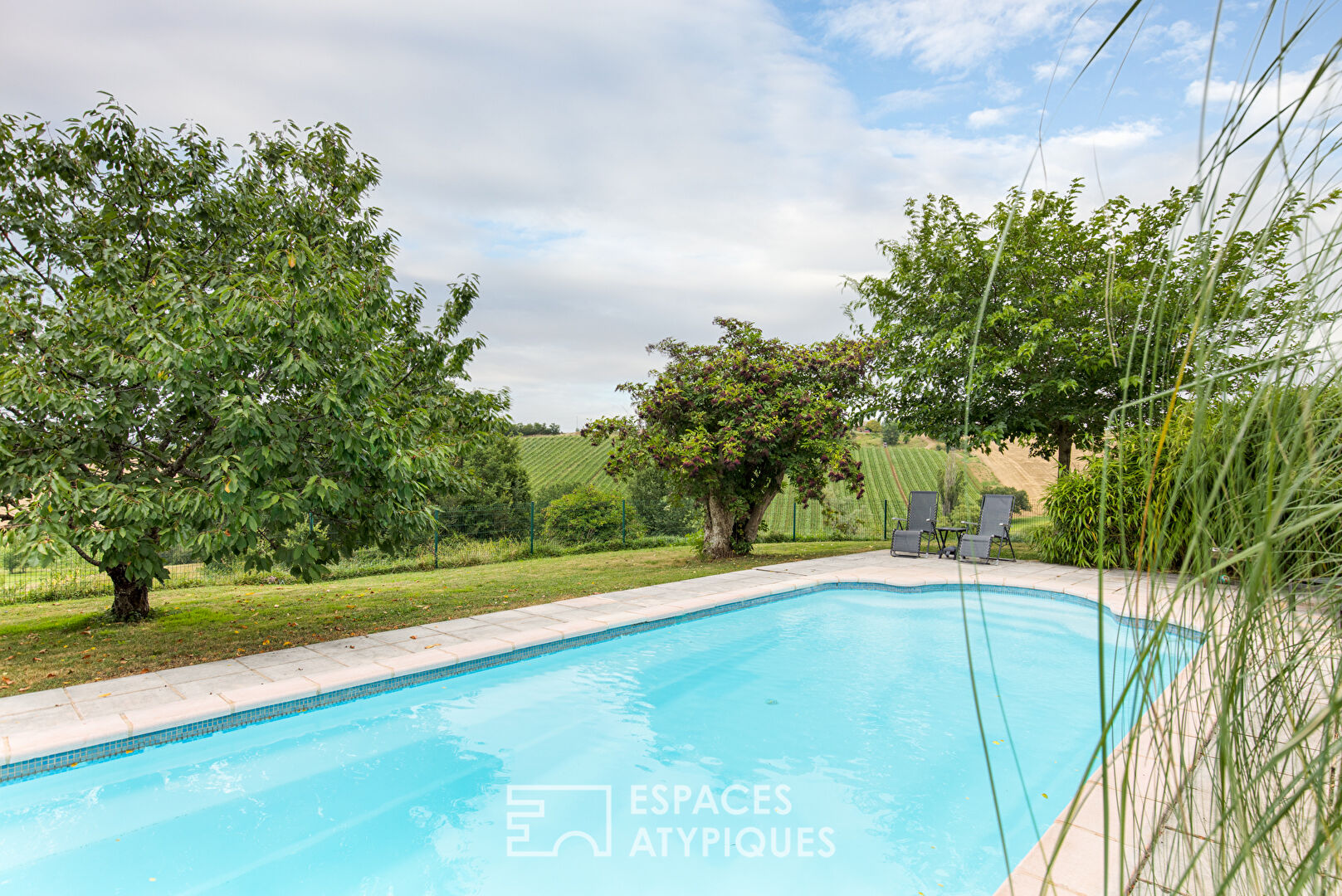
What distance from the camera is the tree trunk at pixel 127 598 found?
6188 millimetres

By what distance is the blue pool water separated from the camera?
3111mm

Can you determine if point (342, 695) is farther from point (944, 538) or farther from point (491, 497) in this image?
point (491, 497)

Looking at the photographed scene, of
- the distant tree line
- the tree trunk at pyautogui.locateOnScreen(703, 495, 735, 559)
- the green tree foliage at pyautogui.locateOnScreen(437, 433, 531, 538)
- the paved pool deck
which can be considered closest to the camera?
the paved pool deck

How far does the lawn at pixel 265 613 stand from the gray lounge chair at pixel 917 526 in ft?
5.38

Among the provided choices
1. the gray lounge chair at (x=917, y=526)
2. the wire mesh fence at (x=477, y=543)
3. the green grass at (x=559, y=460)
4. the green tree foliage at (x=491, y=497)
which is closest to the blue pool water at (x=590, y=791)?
the wire mesh fence at (x=477, y=543)

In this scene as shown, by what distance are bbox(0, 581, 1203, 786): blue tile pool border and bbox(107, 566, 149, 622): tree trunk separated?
3011 mm

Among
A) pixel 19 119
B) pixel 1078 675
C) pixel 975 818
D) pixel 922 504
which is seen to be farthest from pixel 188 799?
pixel 922 504

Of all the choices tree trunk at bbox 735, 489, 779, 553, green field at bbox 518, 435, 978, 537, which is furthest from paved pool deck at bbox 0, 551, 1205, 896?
green field at bbox 518, 435, 978, 537

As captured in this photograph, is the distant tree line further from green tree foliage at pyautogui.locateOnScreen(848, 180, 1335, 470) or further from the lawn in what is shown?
the lawn

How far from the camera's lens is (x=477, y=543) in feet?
40.4

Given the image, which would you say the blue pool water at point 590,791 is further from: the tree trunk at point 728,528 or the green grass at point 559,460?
the green grass at point 559,460

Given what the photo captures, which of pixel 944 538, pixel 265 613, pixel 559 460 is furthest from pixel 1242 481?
pixel 559 460

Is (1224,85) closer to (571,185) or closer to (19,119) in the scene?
(19,119)

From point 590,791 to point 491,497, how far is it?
68.7 feet
